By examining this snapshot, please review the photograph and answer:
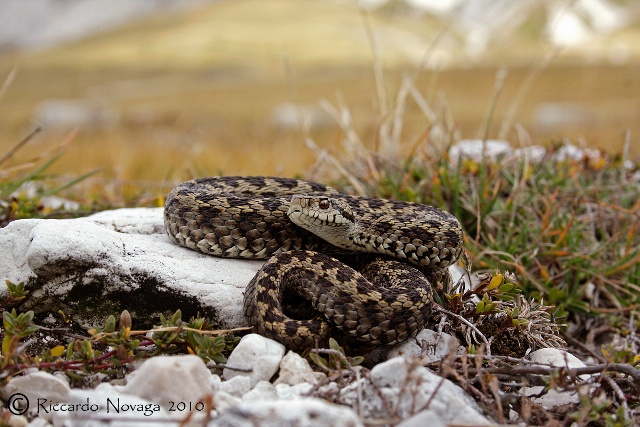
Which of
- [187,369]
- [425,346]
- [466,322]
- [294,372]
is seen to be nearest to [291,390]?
[294,372]

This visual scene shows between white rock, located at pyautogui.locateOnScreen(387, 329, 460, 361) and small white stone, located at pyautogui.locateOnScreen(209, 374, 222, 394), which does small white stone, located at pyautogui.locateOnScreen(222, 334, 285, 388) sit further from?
white rock, located at pyautogui.locateOnScreen(387, 329, 460, 361)

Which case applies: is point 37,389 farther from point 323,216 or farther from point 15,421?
point 323,216

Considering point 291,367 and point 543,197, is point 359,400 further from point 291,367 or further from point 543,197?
point 543,197

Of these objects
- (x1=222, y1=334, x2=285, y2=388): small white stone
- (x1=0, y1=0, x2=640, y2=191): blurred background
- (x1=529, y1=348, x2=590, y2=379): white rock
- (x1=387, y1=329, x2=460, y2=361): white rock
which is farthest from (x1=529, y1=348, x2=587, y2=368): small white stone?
(x1=0, y1=0, x2=640, y2=191): blurred background

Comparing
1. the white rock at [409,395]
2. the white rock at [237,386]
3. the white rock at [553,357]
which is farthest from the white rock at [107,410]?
the white rock at [553,357]

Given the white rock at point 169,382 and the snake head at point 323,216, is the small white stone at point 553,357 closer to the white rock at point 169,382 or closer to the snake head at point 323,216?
the snake head at point 323,216

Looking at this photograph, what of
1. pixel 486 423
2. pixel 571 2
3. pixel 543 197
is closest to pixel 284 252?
pixel 486 423
